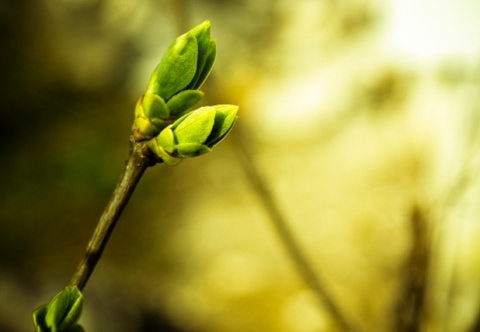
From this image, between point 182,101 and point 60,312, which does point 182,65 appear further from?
point 60,312

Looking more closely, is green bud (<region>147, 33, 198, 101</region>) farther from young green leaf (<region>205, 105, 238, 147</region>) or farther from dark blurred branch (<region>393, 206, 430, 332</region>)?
dark blurred branch (<region>393, 206, 430, 332</region>)

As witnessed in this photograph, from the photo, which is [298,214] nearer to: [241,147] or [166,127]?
[241,147]

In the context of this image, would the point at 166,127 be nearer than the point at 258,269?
Yes

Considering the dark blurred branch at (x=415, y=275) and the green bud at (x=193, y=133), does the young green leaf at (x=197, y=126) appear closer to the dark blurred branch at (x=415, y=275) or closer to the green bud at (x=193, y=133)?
the green bud at (x=193, y=133)

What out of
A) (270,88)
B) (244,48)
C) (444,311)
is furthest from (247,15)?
(444,311)

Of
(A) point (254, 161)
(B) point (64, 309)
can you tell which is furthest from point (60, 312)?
(A) point (254, 161)

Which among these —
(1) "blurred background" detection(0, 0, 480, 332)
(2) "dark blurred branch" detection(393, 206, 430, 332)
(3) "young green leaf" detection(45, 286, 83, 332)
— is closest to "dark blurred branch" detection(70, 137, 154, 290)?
(3) "young green leaf" detection(45, 286, 83, 332)

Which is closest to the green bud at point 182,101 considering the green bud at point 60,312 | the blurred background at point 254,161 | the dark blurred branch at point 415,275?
the green bud at point 60,312
